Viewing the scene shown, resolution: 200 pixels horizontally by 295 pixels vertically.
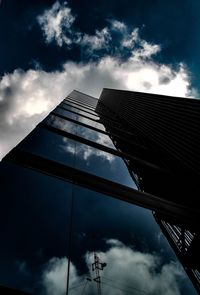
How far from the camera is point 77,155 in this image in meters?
4.12

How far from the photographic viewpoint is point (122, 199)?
3.09 m

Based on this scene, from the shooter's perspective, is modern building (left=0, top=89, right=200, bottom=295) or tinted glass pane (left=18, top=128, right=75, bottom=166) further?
tinted glass pane (left=18, top=128, right=75, bottom=166)

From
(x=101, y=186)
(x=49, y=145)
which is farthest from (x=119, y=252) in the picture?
(x=49, y=145)

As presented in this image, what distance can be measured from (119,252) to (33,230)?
3.21 feet

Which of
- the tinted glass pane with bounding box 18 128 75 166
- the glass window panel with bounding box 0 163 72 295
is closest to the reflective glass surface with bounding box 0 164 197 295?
the glass window panel with bounding box 0 163 72 295

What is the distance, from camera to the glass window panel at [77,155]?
3.63 meters

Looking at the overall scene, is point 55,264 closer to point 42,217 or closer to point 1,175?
point 42,217

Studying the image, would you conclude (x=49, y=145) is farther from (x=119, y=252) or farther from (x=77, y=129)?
(x=119, y=252)

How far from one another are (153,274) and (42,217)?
51.6 inches

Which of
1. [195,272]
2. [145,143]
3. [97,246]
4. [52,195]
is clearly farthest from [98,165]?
[145,143]

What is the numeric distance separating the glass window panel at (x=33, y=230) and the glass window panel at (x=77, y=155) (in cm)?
76

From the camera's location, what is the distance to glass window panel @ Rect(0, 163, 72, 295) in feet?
5.74

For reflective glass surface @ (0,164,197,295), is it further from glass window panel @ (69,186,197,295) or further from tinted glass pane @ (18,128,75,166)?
tinted glass pane @ (18,128,75,166)

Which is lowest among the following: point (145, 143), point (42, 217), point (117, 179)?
point (42, 217)
